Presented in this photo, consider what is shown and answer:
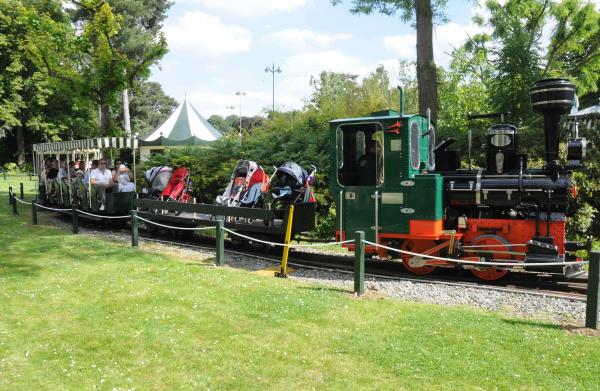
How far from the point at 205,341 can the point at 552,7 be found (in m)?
18.3

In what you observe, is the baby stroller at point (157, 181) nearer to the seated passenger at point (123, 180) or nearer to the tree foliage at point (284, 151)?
the seated passenger at point (123, 180)

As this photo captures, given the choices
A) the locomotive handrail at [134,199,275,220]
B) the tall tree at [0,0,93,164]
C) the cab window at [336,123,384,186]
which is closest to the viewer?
the cab window at [336,123,384,186]

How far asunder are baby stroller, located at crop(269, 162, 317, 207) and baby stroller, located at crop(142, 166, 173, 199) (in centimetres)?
453

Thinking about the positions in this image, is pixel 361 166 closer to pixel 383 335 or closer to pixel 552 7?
pixel 383 335

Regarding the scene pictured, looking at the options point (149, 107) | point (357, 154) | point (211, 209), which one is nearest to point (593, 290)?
point (357, 154)

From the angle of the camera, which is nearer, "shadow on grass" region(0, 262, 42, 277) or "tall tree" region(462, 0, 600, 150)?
"shadow on grass" region(0, 262, 42, 277)

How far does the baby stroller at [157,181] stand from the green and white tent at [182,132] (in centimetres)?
1144

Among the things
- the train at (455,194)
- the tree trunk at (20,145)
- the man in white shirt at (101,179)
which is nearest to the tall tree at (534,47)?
the train at (455,194)

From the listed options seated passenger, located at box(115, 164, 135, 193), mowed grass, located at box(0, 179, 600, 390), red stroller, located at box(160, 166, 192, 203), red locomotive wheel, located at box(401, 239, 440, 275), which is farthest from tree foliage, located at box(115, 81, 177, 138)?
mowed grass, located at box(0, 179, 600, 390)

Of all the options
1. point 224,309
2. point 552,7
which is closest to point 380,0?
point 552,7

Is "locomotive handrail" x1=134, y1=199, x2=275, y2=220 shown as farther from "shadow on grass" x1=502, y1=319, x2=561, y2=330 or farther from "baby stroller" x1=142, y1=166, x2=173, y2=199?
"shadow on grass" x1=502, y1=319, x2=561, y2=330

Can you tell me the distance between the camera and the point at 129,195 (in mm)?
14094

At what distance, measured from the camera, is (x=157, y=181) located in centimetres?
1400

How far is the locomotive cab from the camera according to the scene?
8203mm
